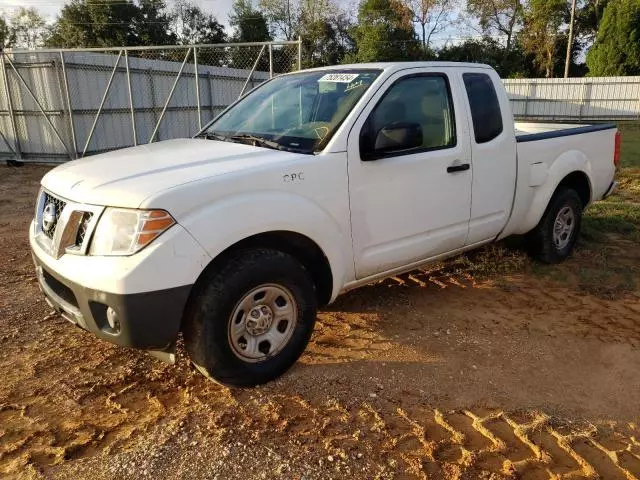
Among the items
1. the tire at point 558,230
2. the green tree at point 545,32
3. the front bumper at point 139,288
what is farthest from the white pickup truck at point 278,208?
the green tree at point 545,32

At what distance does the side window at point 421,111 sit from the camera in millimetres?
3680

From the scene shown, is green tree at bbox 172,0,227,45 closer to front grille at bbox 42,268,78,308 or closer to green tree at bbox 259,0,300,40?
green tree at bbox 259,0,300,40

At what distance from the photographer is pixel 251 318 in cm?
314

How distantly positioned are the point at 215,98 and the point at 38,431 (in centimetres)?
1374

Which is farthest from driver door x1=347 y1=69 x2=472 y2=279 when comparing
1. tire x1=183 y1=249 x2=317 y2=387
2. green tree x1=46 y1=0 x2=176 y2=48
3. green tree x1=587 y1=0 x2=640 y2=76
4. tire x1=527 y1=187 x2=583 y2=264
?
green tree x1=46 y1=0 x2=176 y2=48

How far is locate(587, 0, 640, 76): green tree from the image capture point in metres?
31.4

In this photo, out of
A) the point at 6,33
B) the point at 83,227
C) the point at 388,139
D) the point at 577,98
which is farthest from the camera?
the point at 6,33

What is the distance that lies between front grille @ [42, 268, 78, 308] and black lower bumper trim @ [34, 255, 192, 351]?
0.09m

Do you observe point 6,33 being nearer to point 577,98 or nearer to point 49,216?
point 577,98

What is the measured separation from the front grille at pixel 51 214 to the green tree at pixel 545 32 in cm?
4276

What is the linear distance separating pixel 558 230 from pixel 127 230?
14.6 ft

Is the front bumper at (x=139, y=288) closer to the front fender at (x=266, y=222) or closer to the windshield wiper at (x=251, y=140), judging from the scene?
the front fender at (x=266, y=222)

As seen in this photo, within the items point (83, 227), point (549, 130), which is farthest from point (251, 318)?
point (549, 130)

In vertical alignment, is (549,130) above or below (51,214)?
above
